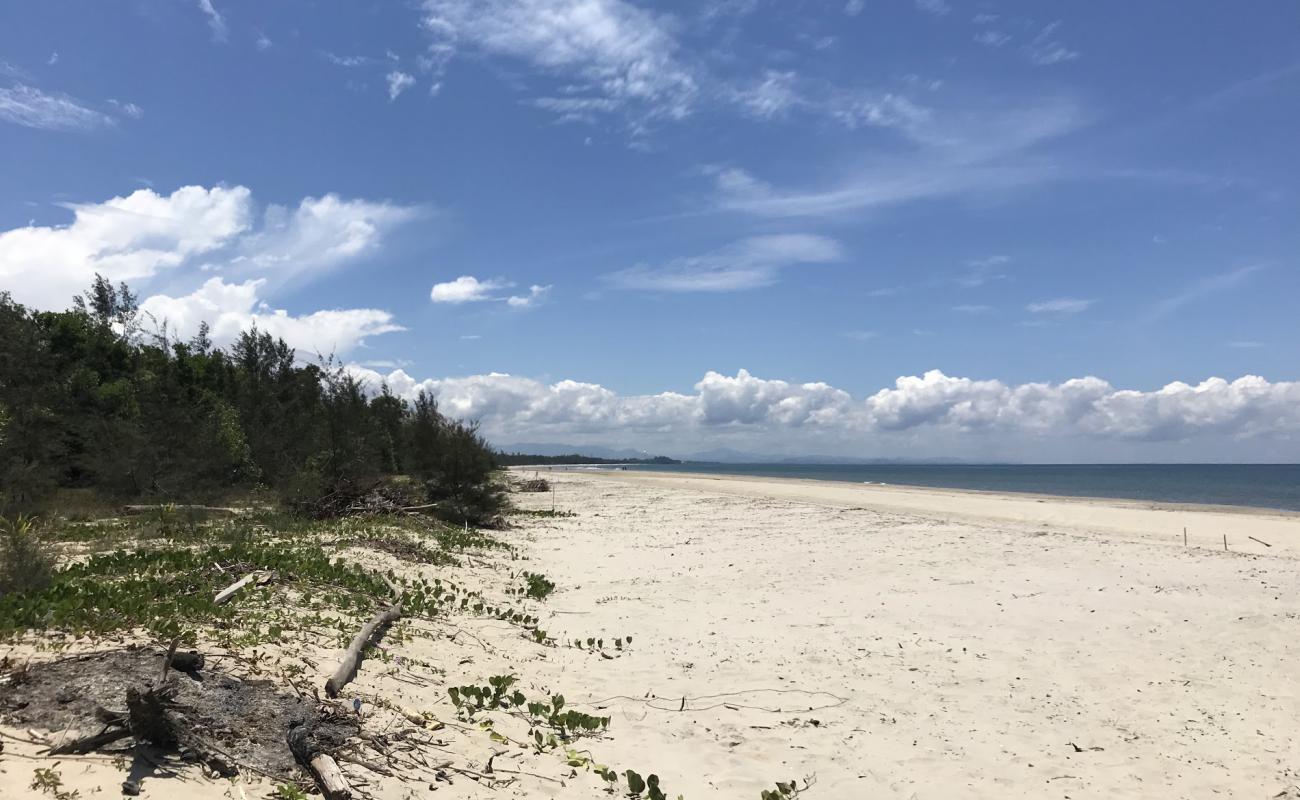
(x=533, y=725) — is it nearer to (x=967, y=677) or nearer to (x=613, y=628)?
(x=613, y=628)

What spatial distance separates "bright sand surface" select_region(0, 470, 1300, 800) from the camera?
5.68 m

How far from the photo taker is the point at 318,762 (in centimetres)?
454

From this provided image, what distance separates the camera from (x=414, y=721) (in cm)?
572

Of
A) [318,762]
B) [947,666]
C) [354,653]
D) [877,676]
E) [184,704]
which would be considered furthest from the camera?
[947,666]

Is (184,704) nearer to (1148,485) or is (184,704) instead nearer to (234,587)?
(234,587)

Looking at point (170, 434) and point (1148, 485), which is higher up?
point (170, 434)

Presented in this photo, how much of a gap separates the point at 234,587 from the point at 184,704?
3.35 m

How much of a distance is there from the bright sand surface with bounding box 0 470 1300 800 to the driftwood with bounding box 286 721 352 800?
12.7 inches

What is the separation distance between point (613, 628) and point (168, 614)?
554 cm

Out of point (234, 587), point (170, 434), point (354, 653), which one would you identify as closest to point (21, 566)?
point (234, 587)

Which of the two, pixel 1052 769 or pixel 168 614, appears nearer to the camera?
pixel 1052 769

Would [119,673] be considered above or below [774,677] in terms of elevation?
above

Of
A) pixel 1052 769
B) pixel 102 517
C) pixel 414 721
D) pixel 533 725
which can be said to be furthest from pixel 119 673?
pixel 102 517

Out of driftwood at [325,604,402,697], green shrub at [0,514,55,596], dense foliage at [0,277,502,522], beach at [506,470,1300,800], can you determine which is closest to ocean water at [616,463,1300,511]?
beach at [506,470,1300,800]
